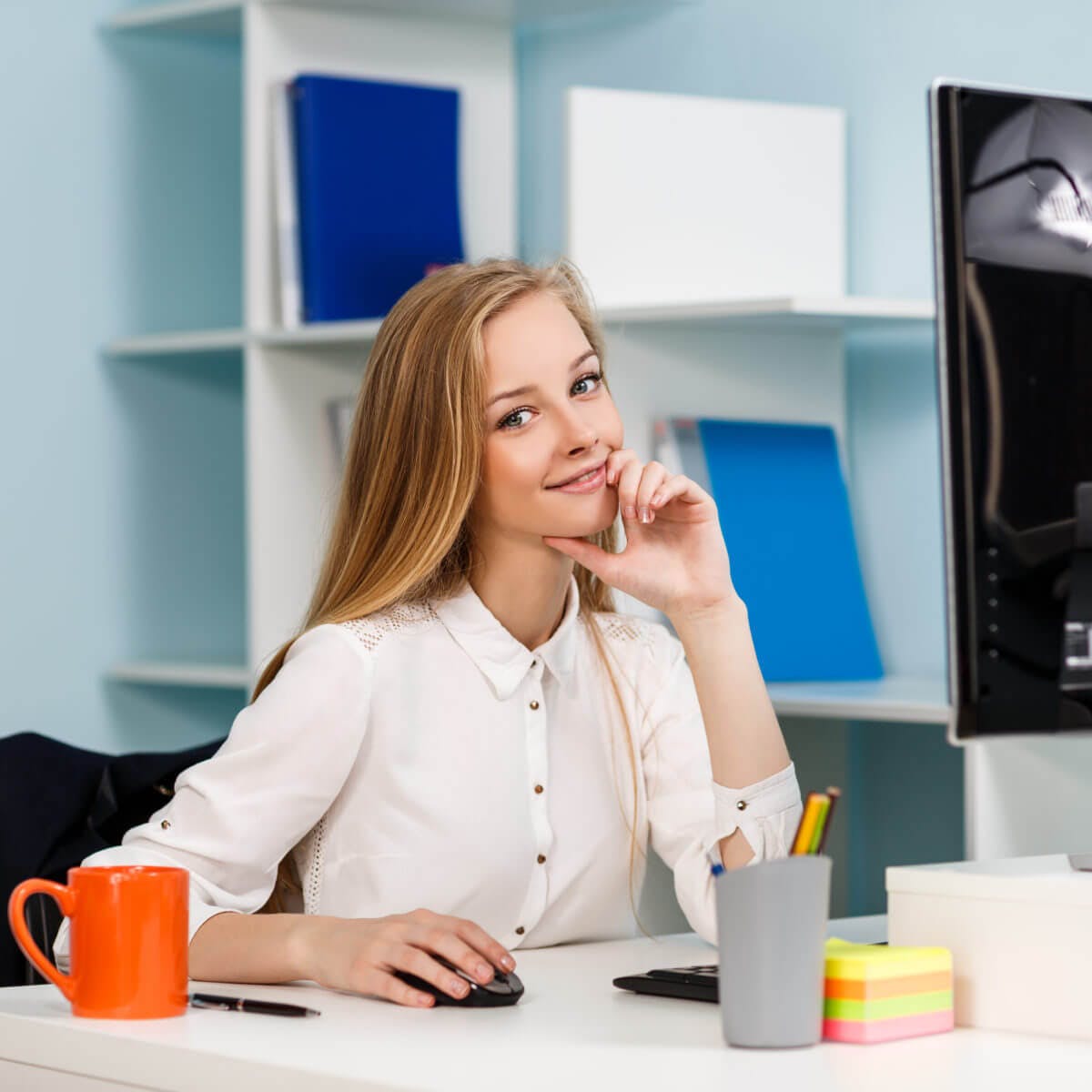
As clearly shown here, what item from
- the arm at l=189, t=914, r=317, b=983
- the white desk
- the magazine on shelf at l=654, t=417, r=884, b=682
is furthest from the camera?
the magazine on shelf at l=654, t=417, r=884, b=682

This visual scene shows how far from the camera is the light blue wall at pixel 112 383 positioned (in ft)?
9.34

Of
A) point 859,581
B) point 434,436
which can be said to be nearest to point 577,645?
point 434,436

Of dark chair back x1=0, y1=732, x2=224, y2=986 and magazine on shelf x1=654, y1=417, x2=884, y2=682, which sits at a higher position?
magazine on shelf x1=654, y1=417, x2=884, y2=682

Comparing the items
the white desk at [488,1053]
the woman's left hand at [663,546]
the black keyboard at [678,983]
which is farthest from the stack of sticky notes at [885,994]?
the woman's left hand at [663,546]

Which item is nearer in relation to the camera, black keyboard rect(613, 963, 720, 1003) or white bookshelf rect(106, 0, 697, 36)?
black keyboard rect(613, 963, 720, 1003)

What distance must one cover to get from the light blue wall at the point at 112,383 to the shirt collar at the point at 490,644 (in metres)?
1.39

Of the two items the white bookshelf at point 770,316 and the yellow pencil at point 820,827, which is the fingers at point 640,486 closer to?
the yellow pencil at point 820,827

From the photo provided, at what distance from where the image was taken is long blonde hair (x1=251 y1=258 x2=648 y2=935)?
1550mm

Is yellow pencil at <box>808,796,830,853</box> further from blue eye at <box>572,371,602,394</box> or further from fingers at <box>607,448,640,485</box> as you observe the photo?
blue eye at <box>572,371,602,394</box>

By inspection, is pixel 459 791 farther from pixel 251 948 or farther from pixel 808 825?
pixel 808 825

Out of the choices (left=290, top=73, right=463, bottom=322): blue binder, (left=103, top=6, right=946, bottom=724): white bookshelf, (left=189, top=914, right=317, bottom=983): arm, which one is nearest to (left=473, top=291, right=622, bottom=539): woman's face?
(left=189, top=914, right=317, bottom=983): arm

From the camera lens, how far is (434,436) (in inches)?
61.7

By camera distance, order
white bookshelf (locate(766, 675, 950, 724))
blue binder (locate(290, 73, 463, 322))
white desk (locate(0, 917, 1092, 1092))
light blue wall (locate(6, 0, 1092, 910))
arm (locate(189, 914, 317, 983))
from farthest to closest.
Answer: blue binder (locate(290, 73, 463, 322))
light blue wall (locate(6, 0, 1092, 910))
white bookshelf (locate(766, 675, 950, 724))
arm (locate(189, 914, 317, 983))
white desk (locate(0, 917, 1092, 1092))

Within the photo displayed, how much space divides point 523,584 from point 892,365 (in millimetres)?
954
